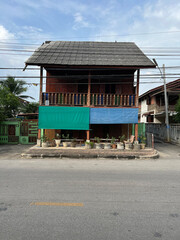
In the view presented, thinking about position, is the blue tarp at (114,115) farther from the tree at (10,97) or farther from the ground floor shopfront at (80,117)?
the tree at (10,97)

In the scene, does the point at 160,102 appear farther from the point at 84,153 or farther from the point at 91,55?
the point at 84,153

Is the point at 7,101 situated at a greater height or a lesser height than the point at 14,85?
lesser

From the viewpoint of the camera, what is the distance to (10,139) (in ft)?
42.7

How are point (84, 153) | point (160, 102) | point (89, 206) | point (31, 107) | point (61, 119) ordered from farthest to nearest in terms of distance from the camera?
point (160, 102) < point (31, 107) < point (61, 119) < point (84, 153) < point (89, 206)

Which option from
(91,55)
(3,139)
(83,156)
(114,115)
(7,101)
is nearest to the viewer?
(83,156)

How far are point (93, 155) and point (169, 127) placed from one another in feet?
36.9

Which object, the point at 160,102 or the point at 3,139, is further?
the point at 160,102

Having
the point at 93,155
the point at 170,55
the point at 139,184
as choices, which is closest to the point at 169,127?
the point at 170,55

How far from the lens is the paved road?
2579 millimetres

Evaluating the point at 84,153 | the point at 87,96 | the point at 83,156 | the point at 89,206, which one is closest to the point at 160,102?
the point at 87,96

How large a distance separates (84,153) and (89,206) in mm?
5638

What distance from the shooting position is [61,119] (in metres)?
10.1

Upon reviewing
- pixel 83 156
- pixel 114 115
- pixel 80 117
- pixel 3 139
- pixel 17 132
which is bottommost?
pixel 83 156

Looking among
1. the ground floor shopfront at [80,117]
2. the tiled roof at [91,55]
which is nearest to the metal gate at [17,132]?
the ground floor shopfront at [80,117]
